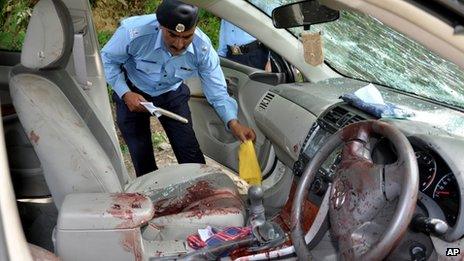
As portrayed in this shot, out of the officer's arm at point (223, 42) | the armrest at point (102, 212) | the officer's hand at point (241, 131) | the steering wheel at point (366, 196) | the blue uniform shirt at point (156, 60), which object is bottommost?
the officer's arm at point (223, 42)

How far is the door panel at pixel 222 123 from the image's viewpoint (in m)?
3.54

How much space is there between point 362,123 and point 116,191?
94 centimetres

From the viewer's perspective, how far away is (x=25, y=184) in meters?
2.74

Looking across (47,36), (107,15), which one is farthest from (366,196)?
(107,15)

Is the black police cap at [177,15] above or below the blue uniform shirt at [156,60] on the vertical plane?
above

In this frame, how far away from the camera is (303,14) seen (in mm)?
2523

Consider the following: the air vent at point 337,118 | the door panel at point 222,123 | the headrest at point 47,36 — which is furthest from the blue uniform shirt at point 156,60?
the headrest at point 47,36

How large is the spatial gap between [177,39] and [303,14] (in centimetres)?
106

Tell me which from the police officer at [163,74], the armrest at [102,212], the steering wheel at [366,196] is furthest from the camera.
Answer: the police officer at [163,74]

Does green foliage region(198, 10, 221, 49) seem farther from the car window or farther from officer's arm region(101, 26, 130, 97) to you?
officer's arm region(101, 26, 130, 97)

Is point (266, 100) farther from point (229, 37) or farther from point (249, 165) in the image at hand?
point (229, 37)

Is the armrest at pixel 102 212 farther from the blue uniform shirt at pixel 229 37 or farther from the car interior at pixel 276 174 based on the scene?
the blue uniform shirt at pixel 229 37

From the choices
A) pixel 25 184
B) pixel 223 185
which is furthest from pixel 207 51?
pixel 25 184

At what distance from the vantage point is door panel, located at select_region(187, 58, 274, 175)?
3543mm
